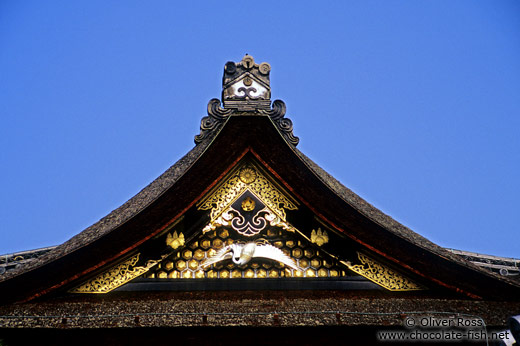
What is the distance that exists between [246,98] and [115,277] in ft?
8.59

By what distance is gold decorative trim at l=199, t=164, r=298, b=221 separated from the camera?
24.0ft

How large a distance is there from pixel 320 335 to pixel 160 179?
13.3 ft

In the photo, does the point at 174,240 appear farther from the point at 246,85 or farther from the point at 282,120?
the point at 246,85

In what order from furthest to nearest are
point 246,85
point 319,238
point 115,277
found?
1. point 246,85
2. point 319,238
3. point 115,277

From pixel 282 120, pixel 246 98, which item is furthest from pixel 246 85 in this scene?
pixel 282 120

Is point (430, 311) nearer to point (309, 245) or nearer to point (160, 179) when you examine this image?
point (309, 245)

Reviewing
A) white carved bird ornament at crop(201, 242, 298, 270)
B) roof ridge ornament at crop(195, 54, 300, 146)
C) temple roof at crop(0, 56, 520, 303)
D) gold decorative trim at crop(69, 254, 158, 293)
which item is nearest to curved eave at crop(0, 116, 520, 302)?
temple roof at crop(0, 56, 520, 303)

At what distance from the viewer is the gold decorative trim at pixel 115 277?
A: 270 inches

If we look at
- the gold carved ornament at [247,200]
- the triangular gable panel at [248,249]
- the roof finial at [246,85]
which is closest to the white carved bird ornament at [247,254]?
the triangular gable panel at [248,249]

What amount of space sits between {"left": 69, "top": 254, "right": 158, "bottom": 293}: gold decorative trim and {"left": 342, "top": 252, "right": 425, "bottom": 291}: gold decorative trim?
2.37 meters

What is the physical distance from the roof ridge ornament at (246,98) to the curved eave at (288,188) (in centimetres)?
30

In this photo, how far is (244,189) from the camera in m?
7.40

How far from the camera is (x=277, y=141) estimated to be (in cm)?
713

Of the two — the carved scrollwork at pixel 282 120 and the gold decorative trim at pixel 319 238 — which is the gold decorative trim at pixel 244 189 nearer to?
the gold decorative trim at pixel 319 238
